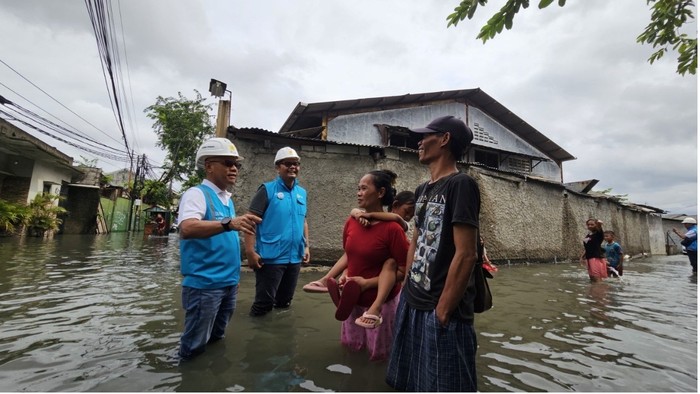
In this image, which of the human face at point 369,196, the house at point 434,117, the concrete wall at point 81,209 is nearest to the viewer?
the human face at point 369,196

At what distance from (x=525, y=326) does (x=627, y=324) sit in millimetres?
1315

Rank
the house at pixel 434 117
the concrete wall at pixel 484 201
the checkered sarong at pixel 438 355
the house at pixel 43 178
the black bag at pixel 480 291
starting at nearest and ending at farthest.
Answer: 1. the checkered sarong at pixel 438 355
2. the black bag at pixel 480 291
3. the concrete wall at pixel 484 201
4. the house at pixel 434 117
5. the house at pixel 43 178

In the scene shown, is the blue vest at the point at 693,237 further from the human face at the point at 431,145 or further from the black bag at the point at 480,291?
the human face at the point at 431,145

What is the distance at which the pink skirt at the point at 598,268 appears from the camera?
694cm

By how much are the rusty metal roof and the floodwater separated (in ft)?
27.4

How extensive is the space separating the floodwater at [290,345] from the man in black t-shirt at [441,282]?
659mm

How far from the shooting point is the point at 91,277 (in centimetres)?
603

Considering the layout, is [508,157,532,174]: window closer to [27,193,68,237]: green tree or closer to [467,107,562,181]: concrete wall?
[467,107,562,181]: concrete wall

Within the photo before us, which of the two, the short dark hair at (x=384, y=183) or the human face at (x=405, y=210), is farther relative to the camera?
the human face at (x=405, y=210)

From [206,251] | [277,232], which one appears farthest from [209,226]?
[277,232]

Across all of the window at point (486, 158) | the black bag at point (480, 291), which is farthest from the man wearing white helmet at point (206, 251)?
the window at point (486, 158)

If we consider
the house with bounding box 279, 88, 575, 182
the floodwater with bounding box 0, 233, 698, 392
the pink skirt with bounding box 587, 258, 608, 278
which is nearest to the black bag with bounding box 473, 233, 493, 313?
the floodwater with bounding box 0, 233, 698, 392

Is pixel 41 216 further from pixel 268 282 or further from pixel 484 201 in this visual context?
pixel 484 201

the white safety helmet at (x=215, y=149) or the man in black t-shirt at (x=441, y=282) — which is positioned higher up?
the white safety helmet at (x=215, y=149)
